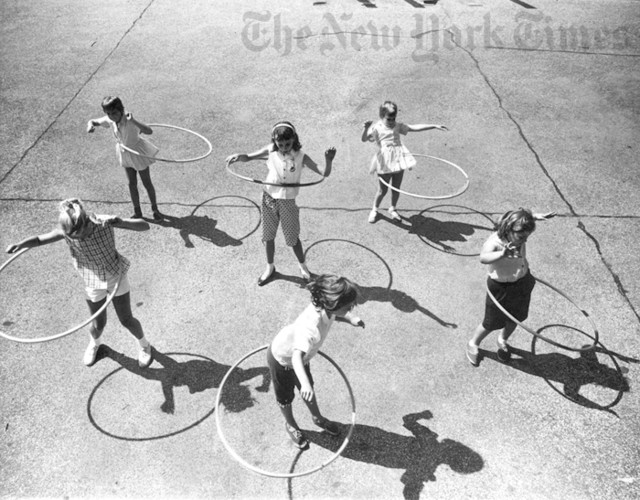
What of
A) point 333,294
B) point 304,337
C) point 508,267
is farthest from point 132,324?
point 508,267

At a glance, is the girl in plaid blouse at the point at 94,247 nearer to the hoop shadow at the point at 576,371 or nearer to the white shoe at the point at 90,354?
the white shoe at the point at 90,354

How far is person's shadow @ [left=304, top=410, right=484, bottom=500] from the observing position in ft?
15.1

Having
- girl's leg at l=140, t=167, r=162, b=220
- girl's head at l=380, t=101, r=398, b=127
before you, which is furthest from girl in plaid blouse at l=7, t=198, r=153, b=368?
girl's head at l=380, t=101, r=398, b=127

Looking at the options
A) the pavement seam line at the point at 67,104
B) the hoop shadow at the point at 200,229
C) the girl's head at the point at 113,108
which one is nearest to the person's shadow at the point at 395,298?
the hoop shadow at the point at 200,229

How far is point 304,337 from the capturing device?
12.7 feet

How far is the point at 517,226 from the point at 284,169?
2587mm

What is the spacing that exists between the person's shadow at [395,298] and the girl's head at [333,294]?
241 cm

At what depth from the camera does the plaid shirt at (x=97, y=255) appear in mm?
4562

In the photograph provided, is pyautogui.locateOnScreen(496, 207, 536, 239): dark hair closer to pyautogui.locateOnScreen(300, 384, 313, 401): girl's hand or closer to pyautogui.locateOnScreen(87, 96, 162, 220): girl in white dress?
pyautogui.locateOnScreen(300, 384, 313, 401): girl's hand

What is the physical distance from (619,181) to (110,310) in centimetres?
822

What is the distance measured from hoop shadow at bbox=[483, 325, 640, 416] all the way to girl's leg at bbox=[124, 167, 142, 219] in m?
5.13

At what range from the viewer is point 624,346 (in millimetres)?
5828

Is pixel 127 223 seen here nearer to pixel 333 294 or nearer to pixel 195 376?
pixel 195 376

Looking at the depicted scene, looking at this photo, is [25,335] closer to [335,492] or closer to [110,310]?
[110,310]
